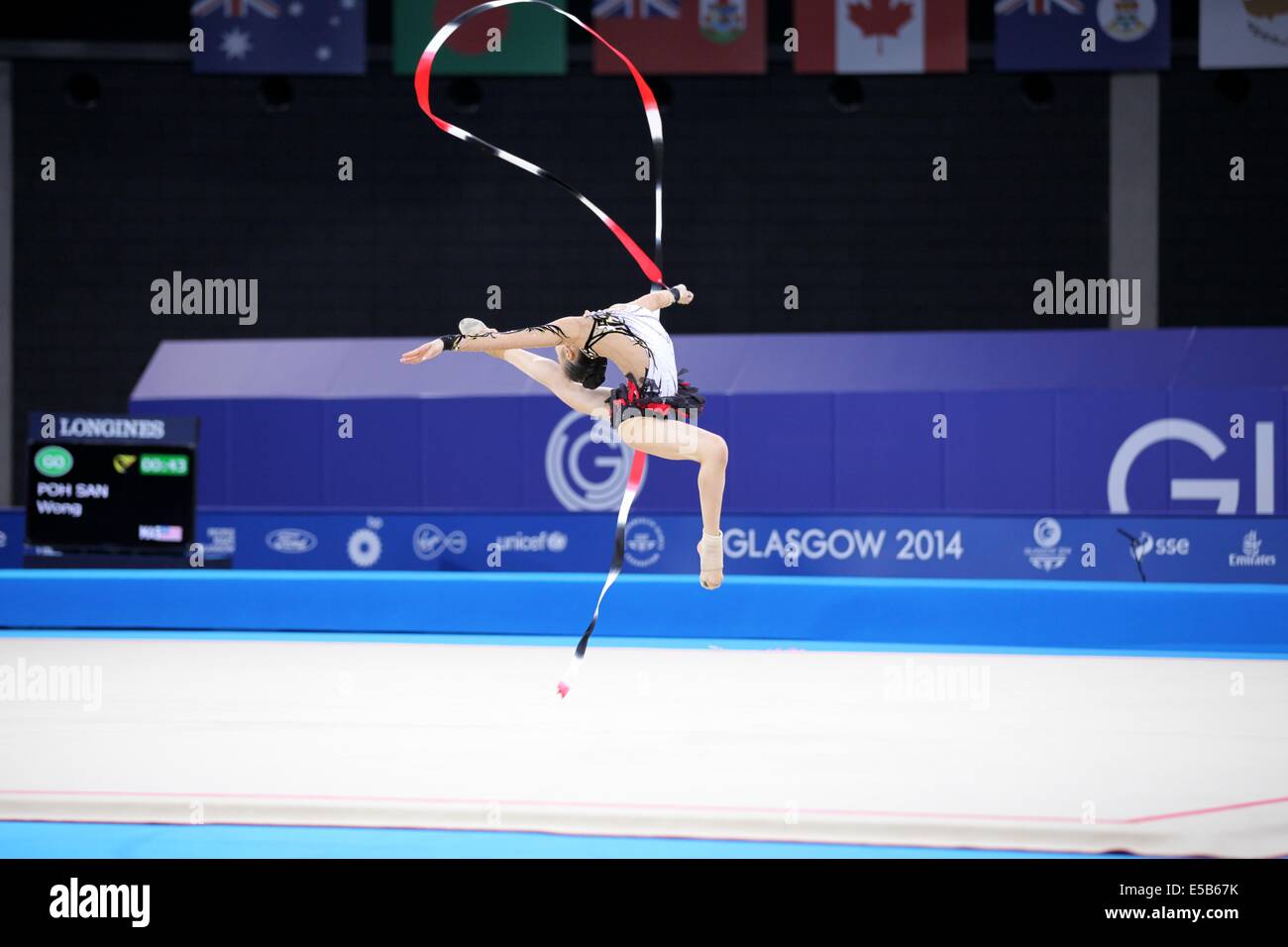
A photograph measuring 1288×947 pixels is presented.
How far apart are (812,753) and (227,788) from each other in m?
2.14

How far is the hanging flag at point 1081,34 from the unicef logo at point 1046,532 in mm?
5326

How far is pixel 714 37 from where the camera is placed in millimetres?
12852

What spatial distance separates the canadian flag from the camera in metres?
12.7

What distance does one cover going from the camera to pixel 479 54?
1279cm

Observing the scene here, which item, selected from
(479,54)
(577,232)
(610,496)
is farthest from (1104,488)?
(479,54)

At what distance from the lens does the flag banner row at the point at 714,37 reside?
1263 centimetres

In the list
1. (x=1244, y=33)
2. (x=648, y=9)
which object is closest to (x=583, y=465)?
(x=648, y=9)

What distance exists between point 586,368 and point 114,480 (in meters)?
5.92

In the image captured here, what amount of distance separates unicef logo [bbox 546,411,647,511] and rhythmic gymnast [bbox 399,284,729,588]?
615 cm

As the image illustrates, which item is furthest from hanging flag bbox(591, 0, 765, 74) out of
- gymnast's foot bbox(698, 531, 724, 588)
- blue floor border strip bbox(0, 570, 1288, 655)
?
gymnast's foot bbox(698, 531, 724, 588)

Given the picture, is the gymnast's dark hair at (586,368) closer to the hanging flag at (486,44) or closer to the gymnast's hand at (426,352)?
the gymnast's hand at (426,352)

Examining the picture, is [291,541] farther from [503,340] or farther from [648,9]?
[503,340]

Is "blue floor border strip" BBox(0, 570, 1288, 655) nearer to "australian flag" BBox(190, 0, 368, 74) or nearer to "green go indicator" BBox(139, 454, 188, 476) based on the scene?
"green go indicator" BBox(139, 454, 188, 476)

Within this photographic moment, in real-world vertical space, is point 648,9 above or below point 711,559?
above
